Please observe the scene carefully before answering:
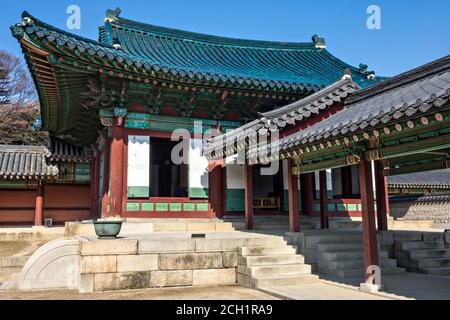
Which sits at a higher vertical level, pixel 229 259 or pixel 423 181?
pixel 423 181

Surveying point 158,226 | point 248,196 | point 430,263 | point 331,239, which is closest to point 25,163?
point 158,226

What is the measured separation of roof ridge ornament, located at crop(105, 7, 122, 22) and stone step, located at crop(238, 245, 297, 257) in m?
12.3

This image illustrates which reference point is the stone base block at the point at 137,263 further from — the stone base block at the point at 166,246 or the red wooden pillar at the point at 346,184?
the red wooden pillar at the point at 346,184

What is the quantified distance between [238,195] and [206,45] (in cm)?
876

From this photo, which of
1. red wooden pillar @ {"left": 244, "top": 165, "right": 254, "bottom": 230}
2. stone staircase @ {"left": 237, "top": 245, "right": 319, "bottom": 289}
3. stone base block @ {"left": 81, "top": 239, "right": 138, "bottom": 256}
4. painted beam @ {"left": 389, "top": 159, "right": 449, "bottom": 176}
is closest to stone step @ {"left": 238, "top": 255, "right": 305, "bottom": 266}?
stone staircase @ {"left": 237, "top": 245, "right": 319, "bottom": 289}

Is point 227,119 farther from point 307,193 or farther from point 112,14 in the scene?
point 112,14

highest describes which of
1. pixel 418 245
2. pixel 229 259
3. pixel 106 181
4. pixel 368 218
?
pixel 106 181

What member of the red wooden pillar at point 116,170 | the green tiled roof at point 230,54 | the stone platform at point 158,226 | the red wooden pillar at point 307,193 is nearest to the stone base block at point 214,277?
the stone platform at point 158,226

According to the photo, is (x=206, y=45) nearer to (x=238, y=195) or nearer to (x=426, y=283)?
(x=238, y=195)

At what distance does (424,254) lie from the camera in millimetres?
10125

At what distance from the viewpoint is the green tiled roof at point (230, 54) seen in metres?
15.8

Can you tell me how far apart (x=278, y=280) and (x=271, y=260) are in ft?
2.46
